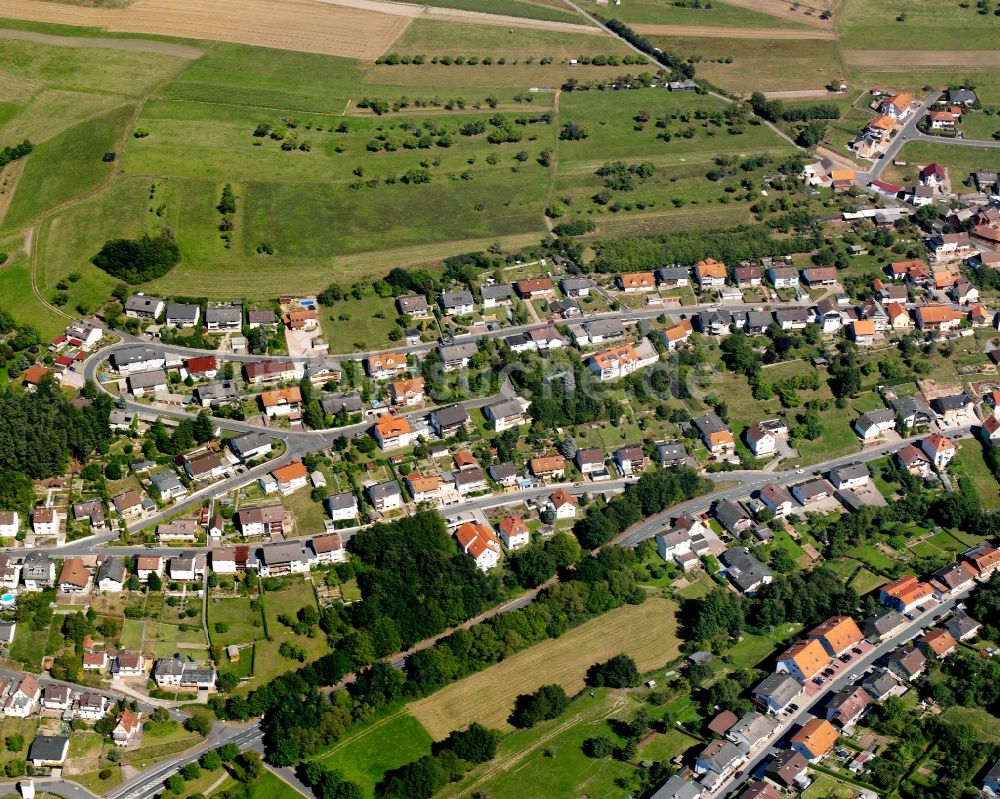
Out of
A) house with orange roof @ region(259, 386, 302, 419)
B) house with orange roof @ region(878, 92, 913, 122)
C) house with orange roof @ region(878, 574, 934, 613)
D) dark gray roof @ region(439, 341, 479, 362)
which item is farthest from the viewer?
house with orange roof @ region(878, 92, 913, 122)

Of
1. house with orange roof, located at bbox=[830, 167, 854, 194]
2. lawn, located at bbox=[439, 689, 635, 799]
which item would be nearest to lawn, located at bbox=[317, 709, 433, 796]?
lawn, located at bbox=[439, 689, 635, 799]

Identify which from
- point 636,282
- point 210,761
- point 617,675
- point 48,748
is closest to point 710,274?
point 636,282

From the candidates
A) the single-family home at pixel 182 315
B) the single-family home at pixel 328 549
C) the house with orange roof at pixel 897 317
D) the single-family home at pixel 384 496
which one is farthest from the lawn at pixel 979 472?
the single-family home at pixel 182 315

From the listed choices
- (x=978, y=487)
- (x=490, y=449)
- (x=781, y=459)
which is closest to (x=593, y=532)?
(x=490, y=449)

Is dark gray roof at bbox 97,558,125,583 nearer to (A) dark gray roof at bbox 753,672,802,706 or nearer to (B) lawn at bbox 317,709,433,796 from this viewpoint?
(B) lawn at bbox 317,709,433,796

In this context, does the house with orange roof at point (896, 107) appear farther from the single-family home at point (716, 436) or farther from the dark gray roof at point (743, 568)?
the dark gray roof at point (743, 568)
